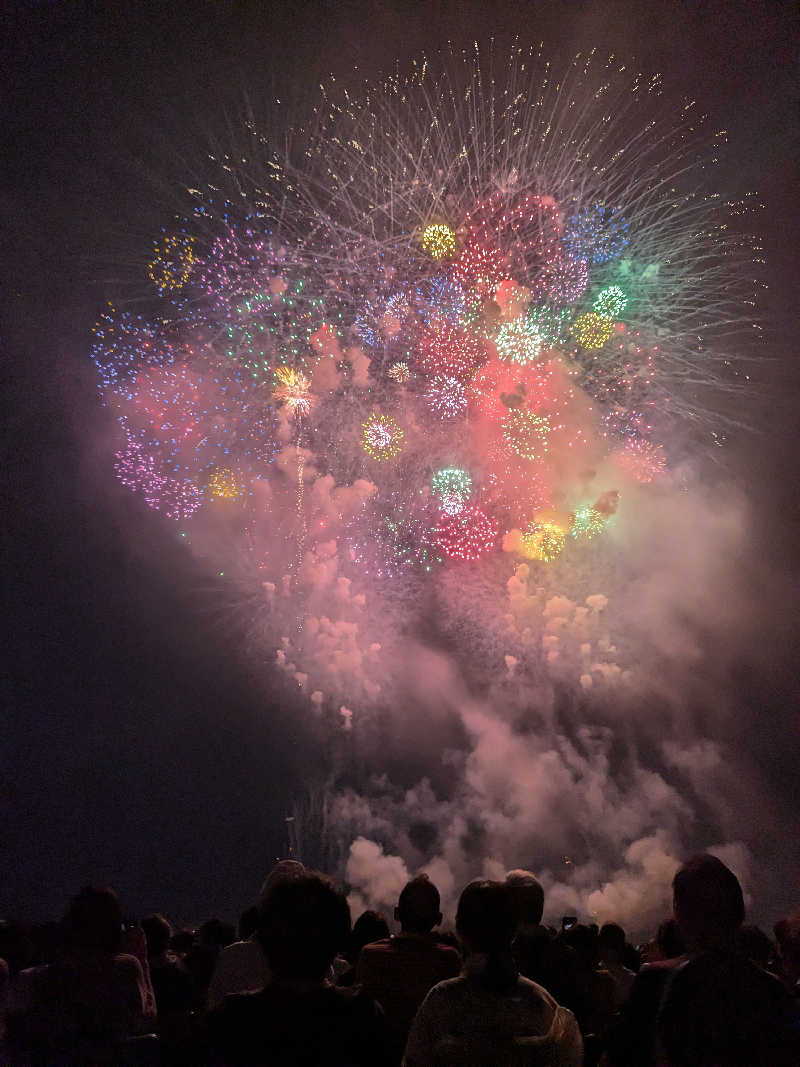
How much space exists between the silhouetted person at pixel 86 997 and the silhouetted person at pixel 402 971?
35.4 inches

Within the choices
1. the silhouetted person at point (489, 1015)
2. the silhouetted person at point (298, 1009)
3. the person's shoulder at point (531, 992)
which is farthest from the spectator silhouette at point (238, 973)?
the silhouetted person at point (298, 1009)

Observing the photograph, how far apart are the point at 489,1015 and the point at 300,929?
728mm

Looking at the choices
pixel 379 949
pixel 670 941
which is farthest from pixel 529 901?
pixel 379 949

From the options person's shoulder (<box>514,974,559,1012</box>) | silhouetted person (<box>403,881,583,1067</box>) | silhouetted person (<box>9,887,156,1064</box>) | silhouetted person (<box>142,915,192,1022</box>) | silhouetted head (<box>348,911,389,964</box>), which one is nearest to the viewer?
silhouetted person (<box>403,881,583,1067</box>)

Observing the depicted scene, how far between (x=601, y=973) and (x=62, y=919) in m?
2.84

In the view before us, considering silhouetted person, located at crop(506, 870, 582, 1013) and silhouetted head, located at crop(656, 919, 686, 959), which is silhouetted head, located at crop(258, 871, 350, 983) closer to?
silhouetted person, located at crop(506, 870, 582, 1013)

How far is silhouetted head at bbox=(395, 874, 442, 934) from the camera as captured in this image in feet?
12.0

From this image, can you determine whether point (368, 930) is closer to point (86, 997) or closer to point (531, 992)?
point (86, 997)

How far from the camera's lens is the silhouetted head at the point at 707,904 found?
2.42 meters

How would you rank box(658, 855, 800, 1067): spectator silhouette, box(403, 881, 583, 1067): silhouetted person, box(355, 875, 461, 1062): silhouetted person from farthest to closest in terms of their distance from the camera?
box(355, 875, 461, 1062): silhouetted person < box(403, 881, 583, 1067): silhouetted person < box(658, 855, 800, 1067): spectator silhouette

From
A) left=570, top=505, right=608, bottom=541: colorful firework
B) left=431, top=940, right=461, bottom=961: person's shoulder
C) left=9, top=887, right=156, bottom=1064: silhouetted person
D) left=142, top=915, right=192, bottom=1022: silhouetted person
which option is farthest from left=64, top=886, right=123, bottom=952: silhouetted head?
left=570, top=505, right=608, bottom=541: colorful firework

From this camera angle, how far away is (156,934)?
196 inches

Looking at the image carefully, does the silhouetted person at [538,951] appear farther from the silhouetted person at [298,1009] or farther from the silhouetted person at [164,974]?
the silhouetted person at [164,974]

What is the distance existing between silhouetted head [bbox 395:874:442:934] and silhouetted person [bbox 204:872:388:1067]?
1.54 metres
